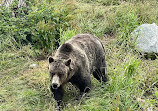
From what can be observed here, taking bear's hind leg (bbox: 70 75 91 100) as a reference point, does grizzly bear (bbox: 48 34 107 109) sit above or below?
above

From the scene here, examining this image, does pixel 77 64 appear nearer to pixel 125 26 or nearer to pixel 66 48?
pixel 66 48

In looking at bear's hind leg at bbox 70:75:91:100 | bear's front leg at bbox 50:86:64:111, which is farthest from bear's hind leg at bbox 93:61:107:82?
bear's front leg at bbox 50:86:64:111

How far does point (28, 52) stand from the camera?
601cm

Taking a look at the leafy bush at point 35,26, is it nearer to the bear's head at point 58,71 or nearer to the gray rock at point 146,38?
the gray rock at point 146,38

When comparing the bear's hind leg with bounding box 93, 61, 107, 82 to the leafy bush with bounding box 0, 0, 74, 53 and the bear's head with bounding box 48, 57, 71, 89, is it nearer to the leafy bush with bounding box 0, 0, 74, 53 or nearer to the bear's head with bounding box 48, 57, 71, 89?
the bear's head with bounding box 48, 57, 71, 89

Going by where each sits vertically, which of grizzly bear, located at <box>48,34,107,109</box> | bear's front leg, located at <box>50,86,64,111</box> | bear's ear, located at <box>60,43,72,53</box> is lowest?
bear's front leg, located at <box>50,86,64,111</box>

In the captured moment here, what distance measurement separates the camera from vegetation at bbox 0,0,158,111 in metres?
4.18

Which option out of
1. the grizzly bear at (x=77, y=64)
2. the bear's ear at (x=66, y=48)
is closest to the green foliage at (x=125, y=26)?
the grizzly bear at (x=77, y=64)

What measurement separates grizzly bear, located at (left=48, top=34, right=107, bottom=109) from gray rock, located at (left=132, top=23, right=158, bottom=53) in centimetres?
203

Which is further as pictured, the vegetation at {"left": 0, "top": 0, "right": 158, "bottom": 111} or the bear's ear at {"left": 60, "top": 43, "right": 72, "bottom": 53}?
the vegetation at {"left": 0, "top": 0, "right": 158, "bottom": 111}

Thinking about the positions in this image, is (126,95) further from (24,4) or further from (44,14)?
(24,4)

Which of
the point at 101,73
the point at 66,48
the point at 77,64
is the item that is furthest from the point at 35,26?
the point at 77,64

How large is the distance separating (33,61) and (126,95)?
2.63m

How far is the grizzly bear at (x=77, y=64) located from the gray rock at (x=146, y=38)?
2029 millimetres
